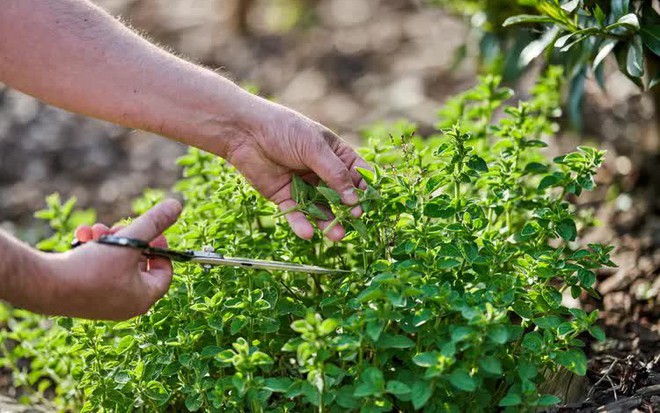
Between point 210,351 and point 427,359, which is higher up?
point 427,359

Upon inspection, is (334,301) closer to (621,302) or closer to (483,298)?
(483,298)

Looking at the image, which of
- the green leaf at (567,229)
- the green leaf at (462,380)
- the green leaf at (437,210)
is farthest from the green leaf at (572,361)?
the green leaf at (437,210)

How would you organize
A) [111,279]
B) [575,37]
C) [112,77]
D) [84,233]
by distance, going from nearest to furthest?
[111,279], [84,233], [112,77], [575,37]

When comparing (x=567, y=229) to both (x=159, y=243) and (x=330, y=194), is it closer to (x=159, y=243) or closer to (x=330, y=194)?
(x=330, y=194)

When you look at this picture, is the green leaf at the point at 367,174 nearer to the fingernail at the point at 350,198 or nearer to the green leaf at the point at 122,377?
the fingernail at the point at 350,198

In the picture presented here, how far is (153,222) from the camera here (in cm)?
194

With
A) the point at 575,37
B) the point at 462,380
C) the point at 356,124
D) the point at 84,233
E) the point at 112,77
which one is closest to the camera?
the point at 462,380

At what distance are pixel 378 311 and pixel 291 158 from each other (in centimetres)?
59

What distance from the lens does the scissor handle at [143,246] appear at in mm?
1858

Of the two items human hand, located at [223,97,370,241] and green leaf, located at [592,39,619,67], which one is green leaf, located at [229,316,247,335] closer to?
human hand, located at [223,97,370,241]

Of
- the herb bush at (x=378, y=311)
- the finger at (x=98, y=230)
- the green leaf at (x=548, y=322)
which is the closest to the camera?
the herb bush at (x=378, y=311)

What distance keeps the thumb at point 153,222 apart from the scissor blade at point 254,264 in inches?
5.2

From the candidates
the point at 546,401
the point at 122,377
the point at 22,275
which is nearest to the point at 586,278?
the point at 546,401

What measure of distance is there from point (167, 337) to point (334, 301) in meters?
0.49
